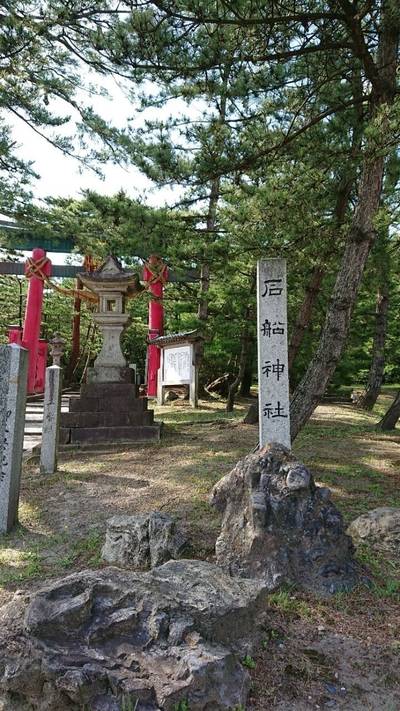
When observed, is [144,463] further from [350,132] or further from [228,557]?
[350,132]

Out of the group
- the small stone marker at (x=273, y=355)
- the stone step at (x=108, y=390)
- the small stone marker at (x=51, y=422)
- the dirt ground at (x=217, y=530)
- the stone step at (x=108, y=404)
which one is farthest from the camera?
the stone step at (x=108, y=390)

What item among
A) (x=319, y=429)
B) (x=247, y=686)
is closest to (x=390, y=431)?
(x=319, y=429)

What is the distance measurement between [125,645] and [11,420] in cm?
276

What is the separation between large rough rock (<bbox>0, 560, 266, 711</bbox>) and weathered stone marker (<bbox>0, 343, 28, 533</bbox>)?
2209mm

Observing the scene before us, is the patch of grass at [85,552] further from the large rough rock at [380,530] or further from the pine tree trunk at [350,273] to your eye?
the pine tree trunk at [350,273]

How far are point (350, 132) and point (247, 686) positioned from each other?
5932mm

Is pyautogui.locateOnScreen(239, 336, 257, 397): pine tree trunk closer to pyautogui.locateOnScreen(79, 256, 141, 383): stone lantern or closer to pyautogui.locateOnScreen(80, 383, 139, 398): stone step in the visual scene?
pyautogui.locateOnScreen(79, 256, 141, 383): stone lantern

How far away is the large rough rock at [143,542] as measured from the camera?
332 cm

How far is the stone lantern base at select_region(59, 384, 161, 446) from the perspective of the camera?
26.8ft

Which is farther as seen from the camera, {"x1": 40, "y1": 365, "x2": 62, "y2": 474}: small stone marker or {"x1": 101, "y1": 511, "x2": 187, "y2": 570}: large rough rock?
{"x1": 40, "y1": 365, "x2": 62, "y2": 474}: small stone marker

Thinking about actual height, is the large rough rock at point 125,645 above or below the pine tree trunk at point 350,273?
below

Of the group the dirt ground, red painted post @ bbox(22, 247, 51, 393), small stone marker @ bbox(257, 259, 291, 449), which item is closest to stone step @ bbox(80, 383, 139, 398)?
the dirt ground

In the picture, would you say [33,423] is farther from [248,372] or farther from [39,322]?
[248,372]

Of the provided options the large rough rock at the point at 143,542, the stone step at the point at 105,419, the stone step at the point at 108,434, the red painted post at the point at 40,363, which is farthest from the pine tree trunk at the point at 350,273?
the red painted post at the point at 40,363
